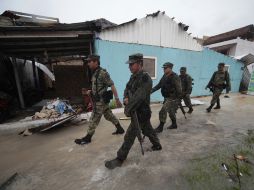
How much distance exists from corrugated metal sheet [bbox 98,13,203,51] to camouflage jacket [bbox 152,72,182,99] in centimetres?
378

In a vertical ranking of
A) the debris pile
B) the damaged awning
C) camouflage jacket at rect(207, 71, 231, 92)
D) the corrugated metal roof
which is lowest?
the debris pile

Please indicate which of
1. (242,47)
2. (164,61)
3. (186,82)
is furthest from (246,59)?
(186,82)

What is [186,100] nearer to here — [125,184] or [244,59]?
[125,184]

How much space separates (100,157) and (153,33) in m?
6.63

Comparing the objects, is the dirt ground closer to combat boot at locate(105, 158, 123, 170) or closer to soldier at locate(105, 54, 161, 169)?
combat boot at locate(105, 158, 123, 170)

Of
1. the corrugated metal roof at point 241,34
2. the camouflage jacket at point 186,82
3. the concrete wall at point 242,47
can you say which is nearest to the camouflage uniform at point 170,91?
the camouflage jacket at point 186,82

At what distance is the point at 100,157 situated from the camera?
315cm

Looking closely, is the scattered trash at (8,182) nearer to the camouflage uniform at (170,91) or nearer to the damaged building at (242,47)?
the camouflage uniform at (170,91)

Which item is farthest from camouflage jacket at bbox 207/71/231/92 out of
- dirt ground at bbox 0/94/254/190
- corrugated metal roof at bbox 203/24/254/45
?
corrugated metal roof at bbox 203/24/254/45

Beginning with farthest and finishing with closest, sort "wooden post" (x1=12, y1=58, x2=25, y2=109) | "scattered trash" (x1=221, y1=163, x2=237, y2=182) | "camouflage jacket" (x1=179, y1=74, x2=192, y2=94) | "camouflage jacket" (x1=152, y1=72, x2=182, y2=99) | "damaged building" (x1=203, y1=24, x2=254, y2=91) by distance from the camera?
"damaged building" (x1=203, y1=24, x2=254, y2=91) → "wooden post" (x1=12, y1=58, x2=25, y2=109) → "camouflage jacket" (x1=179, y1=74, x2=192, y2=94) → "camouflage jacket" (x1=152, y1=72, x2=182, y2=99) → "scattered trash" (x1=221, y1=163, x2=237, y2=182)

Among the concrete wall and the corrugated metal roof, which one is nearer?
the concrete wall

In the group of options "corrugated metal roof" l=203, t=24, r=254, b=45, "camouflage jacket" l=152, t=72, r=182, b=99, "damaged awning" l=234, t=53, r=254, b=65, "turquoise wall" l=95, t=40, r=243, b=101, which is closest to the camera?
"camouflage jacket" l=152, t=72, r=182, b=99

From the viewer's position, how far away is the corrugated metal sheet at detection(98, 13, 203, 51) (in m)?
7.10

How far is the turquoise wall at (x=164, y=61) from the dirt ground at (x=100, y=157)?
9.73ft
